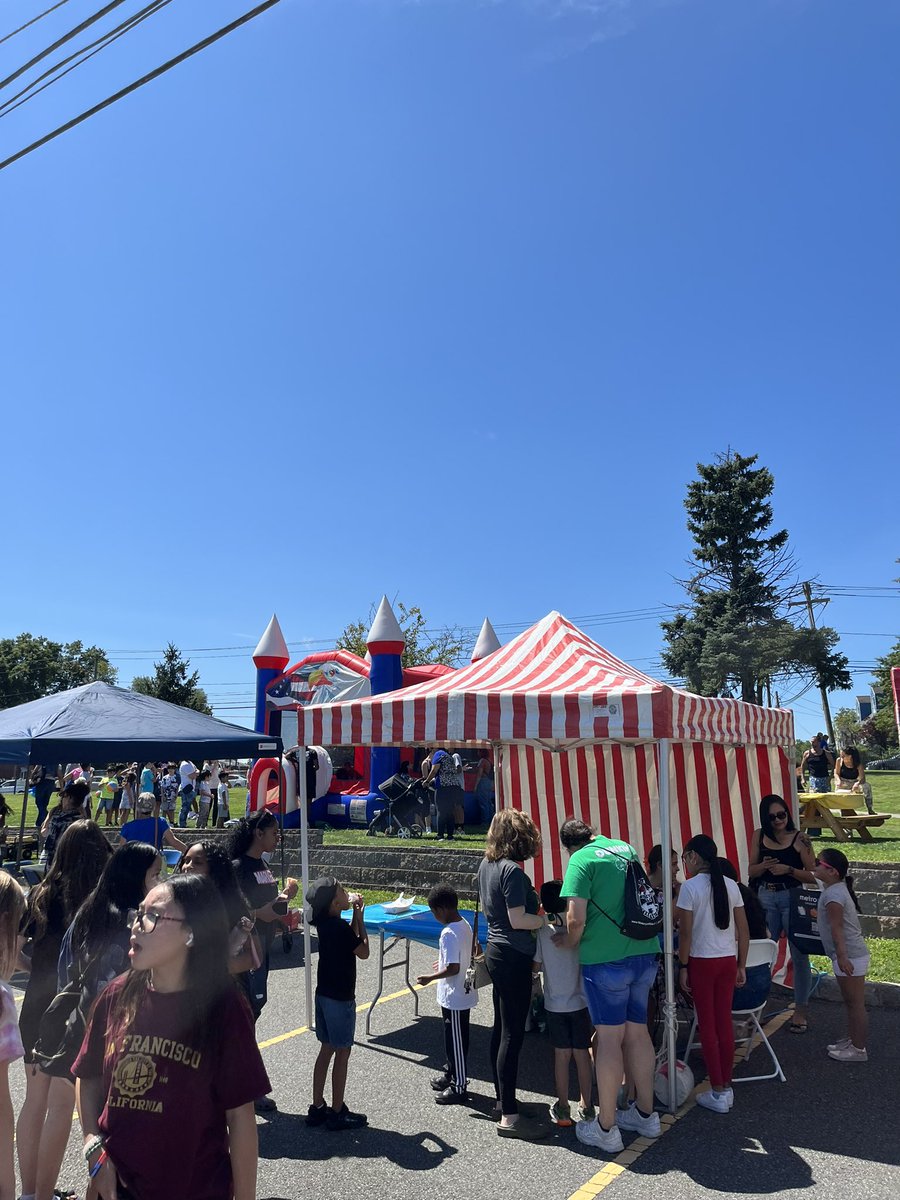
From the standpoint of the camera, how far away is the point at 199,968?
2186mm

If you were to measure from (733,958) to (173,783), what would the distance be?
19983 mm

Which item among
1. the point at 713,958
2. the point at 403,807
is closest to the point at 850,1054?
the point at 713,958

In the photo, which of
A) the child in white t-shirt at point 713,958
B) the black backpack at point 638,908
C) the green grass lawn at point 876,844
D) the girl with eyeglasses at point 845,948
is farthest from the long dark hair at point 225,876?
the green grass lawn at point 876,844

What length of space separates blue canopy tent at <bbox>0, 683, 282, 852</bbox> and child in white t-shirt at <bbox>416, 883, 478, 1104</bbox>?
4.15 metres

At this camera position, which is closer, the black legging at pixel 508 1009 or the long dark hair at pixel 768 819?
the black legging at pixel 508 1009

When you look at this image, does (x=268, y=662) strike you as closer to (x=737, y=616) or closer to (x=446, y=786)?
(x=446, y=786)

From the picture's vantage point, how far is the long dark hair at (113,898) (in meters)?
3.39

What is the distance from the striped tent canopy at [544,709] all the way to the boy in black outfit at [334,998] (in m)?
1.57

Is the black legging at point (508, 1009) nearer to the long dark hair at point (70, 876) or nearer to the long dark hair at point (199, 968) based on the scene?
the long dark hair at point (70, 876)

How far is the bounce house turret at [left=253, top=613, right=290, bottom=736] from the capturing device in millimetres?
20328

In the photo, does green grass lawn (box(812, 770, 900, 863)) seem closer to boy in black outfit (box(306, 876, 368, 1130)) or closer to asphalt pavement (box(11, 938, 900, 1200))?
asphalt pavement (box(11, 938, 900, 1200))

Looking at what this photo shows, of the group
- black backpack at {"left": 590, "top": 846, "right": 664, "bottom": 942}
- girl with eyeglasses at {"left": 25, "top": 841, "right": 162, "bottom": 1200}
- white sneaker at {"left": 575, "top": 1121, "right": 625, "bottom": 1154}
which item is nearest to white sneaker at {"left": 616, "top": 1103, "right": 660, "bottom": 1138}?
white sneaker at {"left": 575, "top": 1121, "right": 625, "bottom": 1154}

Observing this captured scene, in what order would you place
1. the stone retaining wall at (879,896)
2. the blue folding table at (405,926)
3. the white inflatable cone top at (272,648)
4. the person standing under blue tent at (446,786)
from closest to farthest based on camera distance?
the blue folding table at (405,926), the stone retaining wall at (879,896), the person standing under blue tent at (446,786), the white inflatable cone top at (272,648)

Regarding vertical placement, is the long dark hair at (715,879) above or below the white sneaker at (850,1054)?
above
